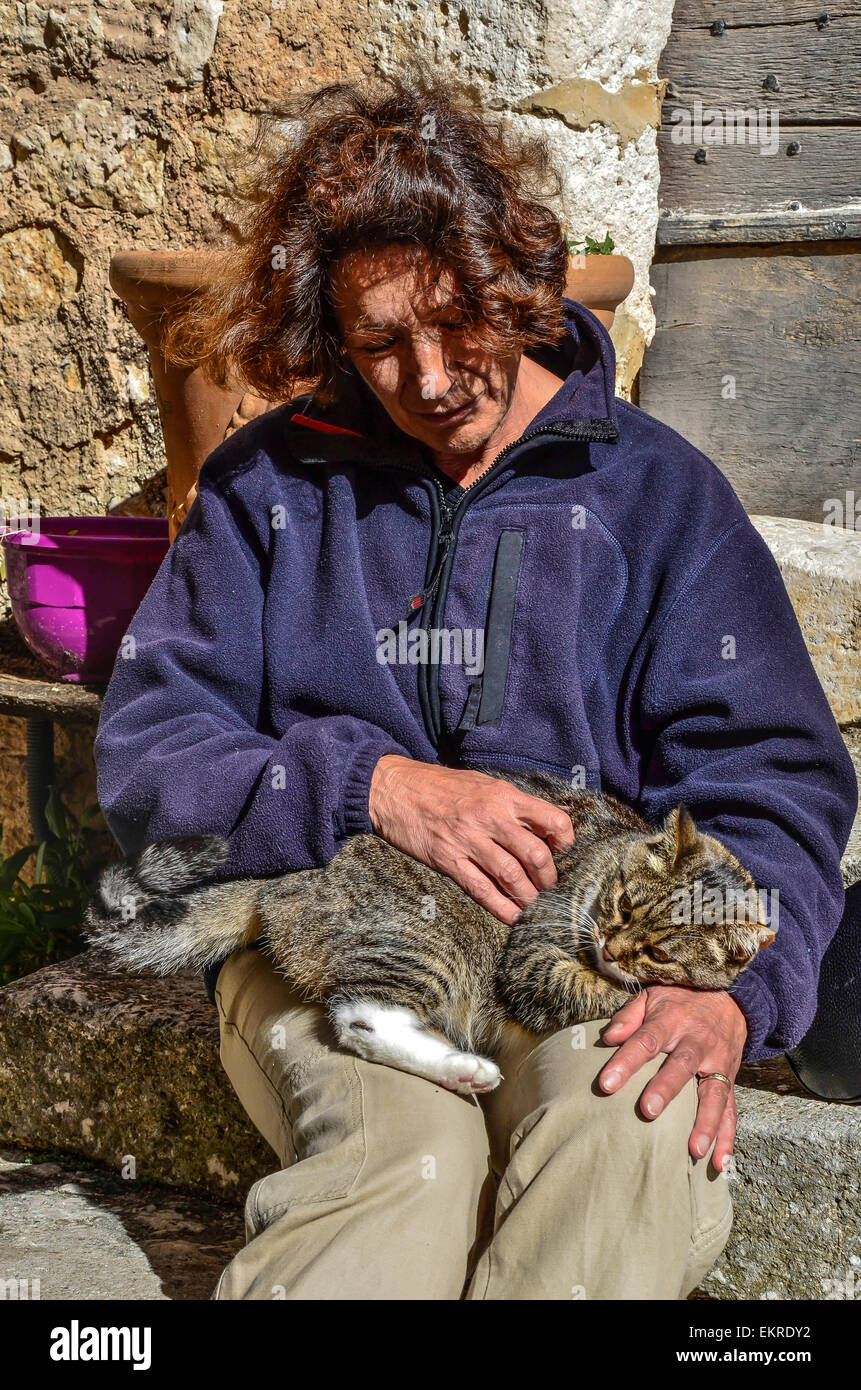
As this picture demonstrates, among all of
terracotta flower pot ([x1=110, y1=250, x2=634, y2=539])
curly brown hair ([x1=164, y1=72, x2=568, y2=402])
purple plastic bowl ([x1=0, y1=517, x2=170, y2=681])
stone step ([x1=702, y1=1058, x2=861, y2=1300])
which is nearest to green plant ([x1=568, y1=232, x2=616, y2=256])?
terracotta flower pot ([x1=110, y1=250, x2=634, y2=539])

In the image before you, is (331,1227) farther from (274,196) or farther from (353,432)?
(274,196)

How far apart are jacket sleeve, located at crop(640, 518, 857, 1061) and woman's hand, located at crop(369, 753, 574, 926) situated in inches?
9.6

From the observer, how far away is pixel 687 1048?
1.60 m

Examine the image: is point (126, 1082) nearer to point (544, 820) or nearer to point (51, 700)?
point (51, 700)

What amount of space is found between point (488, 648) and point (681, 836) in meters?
0.47

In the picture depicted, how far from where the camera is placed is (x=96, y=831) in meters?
3.67

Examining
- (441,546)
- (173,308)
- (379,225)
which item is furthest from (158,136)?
(441,546)

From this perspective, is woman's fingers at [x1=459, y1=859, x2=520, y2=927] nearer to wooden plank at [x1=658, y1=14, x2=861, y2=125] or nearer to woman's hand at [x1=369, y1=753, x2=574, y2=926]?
woman's hand at [x1=369, y1=753, x2=574, y2=926]

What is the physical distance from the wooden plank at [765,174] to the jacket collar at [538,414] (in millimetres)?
1342

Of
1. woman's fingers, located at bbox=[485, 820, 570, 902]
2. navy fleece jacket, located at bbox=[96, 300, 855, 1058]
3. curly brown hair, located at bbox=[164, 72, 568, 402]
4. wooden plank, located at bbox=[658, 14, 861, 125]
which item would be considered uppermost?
wooden plank, located at bbox=[658, 14, 861, 125]

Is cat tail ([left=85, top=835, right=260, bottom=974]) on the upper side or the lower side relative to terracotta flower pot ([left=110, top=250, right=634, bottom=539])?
lower

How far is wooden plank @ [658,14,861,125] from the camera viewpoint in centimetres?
304

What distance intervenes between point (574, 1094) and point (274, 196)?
63.1 inches
